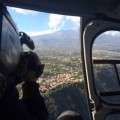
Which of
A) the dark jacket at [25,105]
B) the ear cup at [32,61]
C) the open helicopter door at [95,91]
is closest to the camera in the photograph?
the dark jacket at [25,105]

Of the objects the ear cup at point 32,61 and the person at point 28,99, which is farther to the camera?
the ear cup at point 32,61

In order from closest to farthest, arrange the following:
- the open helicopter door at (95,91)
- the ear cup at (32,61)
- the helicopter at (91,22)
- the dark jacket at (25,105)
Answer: the dark jacket at (25,105) < the ear cup at (32,61) < the helicopter at (91,22) < the open helicopter door at (95,91)

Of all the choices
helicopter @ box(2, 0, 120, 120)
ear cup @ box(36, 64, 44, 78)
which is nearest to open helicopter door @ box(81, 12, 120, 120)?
helicopter @ box(2, 0, 120, 120)

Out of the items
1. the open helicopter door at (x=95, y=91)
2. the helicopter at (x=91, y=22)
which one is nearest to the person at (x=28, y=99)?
the helicopter at (x=91, y=22)

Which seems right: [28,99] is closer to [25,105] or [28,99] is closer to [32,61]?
[25,105]

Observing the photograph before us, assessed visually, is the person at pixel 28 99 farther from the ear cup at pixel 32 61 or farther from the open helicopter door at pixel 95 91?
the open helicopter door at pixel 95 91

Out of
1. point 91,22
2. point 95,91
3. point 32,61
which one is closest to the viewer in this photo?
point 32,61

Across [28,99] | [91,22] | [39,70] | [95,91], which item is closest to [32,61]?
[39,70]

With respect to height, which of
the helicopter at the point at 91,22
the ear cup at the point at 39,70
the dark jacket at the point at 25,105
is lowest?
the dark jacket at the point at 25,105
